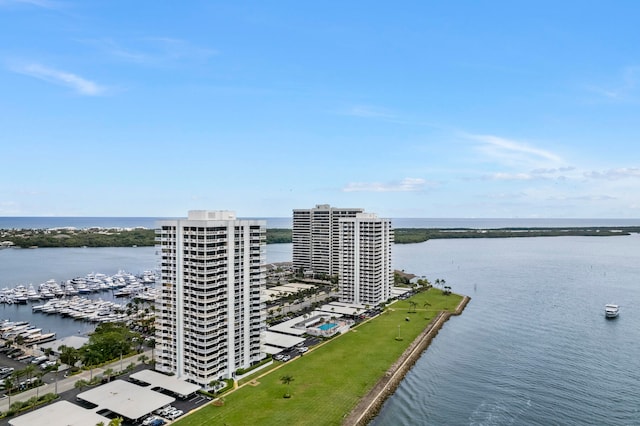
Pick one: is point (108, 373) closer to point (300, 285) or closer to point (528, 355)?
point (528, 355)

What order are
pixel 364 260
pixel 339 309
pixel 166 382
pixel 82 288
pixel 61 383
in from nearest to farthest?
pixel 166 382, pixel 61 383, pixel 339 309, pixel 364 260, pixel 82 288

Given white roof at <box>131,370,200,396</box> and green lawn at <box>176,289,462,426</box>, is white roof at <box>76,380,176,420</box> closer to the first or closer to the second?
white roof at <box>131,370,200,396</box>

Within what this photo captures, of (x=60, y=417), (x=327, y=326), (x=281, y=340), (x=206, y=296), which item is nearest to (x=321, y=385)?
(x=281, y=340)

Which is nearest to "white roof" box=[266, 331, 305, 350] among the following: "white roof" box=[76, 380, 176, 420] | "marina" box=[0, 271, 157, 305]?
"white roof" box=[76, 380, 176, 420]

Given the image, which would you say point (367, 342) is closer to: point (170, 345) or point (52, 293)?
point (170, 345)

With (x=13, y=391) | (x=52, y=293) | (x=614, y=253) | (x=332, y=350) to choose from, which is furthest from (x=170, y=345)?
(x=614, y=253)
